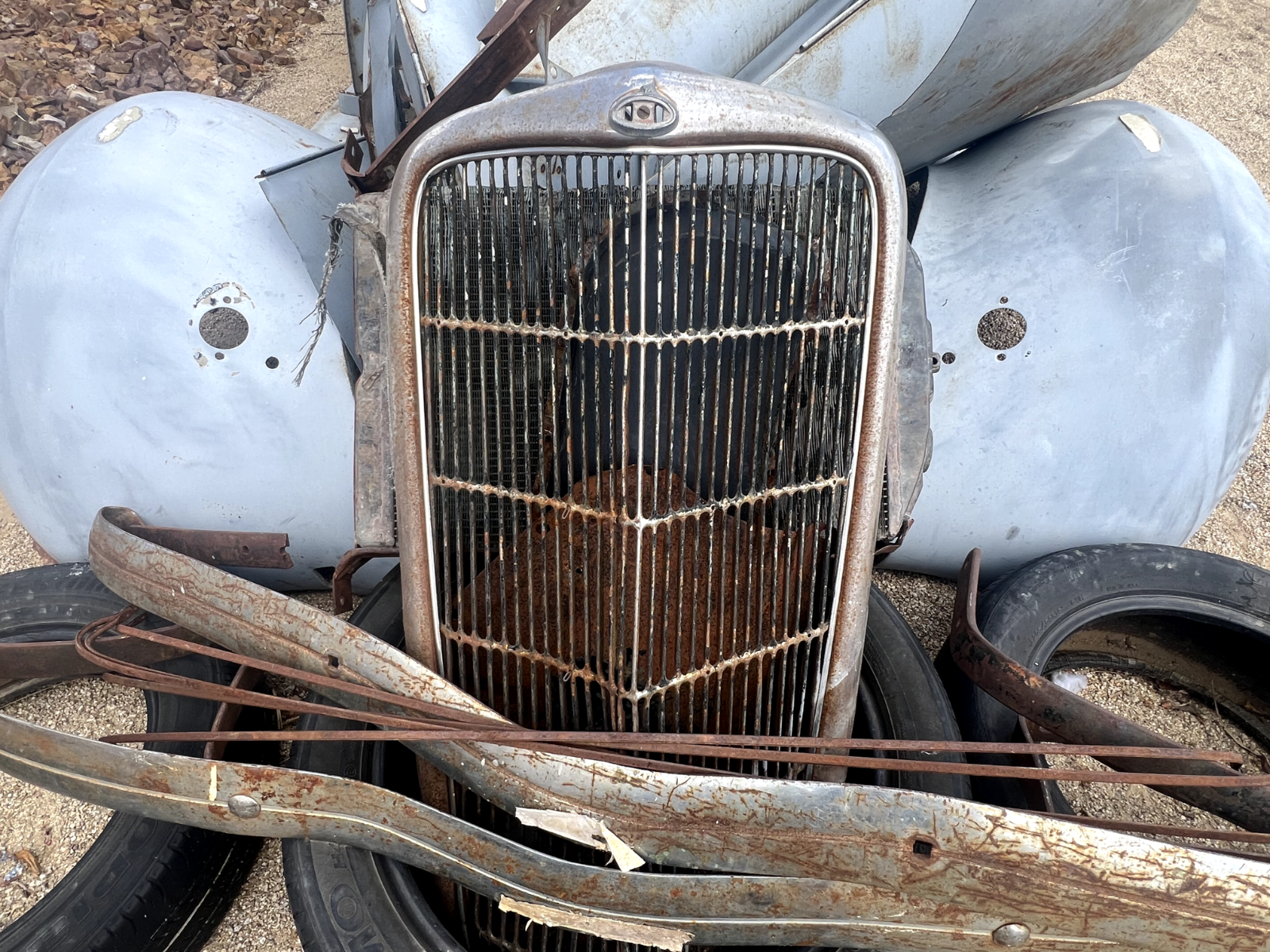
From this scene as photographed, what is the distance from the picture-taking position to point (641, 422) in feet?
4.08

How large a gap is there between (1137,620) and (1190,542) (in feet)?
2.52

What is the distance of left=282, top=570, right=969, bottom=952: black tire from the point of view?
4.43ft

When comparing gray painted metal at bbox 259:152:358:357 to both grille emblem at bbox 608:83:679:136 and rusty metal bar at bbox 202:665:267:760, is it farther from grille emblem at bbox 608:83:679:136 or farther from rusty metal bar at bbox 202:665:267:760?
grille emblem at bbox 608:83:679:136

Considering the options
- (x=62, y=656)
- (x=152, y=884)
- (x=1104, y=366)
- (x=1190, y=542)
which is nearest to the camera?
(x=152, y=884)

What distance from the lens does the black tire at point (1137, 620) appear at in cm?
201

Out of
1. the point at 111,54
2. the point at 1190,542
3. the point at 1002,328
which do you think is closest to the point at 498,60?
the point at 1002,328

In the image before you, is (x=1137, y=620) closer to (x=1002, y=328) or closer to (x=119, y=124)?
(x=1002, y=328)

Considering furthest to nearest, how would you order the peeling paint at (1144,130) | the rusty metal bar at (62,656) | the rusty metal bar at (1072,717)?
the peeling paint at (1144,130) < the rusty metal bar at (62,656) < the rusty metal bar at (1072,717)

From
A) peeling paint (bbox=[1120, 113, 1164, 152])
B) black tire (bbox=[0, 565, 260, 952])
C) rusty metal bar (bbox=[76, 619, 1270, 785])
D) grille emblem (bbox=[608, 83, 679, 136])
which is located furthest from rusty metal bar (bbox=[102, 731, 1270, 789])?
peeling paint (bbox=[1120, 113, 1164, 152])

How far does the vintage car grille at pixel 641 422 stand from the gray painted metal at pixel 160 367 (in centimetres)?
94

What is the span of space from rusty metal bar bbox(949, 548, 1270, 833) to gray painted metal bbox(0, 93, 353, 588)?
4.96 ft

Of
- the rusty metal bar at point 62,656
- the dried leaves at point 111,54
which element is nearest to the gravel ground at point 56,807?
the rusty metal bar at point 62,656

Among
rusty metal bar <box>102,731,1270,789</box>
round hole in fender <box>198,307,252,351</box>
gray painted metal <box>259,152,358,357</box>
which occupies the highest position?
gray painted metal <box>259,152,358,357</box>

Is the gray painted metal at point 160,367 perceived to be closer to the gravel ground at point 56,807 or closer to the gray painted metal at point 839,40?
the gravel ground at point 56,807
